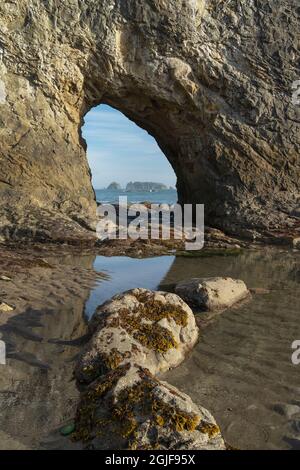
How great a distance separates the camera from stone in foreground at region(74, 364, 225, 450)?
2.99 m

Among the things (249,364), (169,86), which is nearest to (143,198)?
(169,86)

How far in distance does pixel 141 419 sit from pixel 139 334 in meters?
1.67

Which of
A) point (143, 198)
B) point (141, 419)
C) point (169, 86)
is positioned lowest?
point (141, 419)

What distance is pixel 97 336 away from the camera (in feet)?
15.0

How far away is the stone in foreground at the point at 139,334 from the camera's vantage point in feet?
13.9

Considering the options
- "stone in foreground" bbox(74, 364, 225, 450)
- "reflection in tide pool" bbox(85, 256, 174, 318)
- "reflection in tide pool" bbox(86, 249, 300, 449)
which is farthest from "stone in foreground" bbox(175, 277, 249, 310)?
"stone in foreground" bbox(74, 364, 225, 450)

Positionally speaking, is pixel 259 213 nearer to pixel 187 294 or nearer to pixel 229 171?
pixel 229 171

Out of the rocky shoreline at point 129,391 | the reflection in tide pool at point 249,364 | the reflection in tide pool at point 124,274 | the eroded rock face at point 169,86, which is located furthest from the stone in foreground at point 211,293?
the eroded rock face at point 169,86

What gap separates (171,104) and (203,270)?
9.27 m

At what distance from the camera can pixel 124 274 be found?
9.16 m

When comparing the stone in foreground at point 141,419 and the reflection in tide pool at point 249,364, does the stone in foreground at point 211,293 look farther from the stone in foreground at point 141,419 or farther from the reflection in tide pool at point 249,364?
the stone in foreground at point 141,419

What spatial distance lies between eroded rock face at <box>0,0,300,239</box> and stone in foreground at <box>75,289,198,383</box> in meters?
9.21

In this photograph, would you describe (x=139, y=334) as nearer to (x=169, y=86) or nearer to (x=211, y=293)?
(x=211, y=293)

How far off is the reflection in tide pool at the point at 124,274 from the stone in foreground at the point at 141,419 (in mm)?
2791
